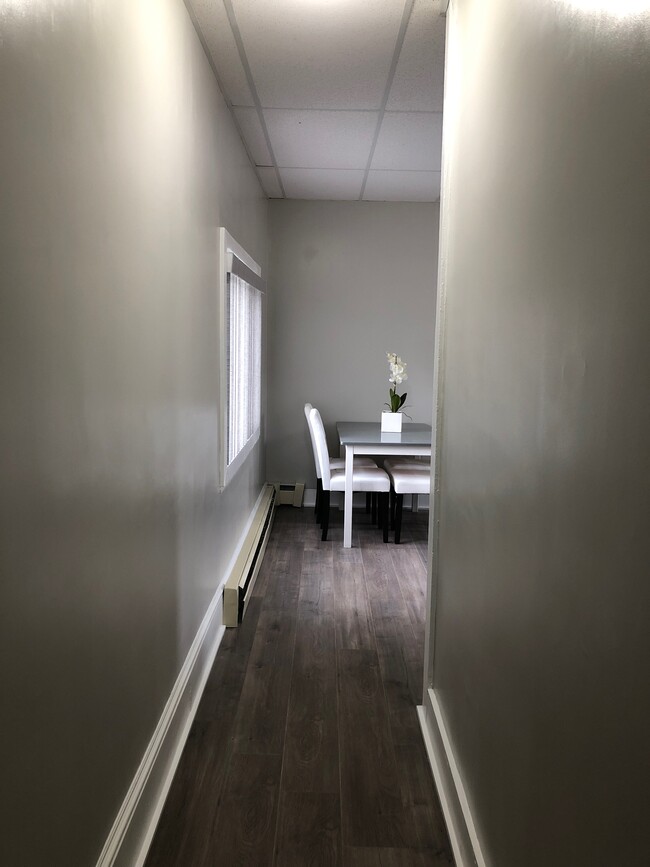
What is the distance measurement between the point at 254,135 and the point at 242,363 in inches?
50.2

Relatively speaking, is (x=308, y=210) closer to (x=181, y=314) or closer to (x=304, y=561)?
(x=304, y=561)

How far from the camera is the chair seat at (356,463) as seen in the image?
5.30 metres

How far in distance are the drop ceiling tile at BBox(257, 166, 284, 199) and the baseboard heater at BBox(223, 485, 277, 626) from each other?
2.31 metres

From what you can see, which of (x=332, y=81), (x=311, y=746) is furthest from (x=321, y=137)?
(x=311, y=746)

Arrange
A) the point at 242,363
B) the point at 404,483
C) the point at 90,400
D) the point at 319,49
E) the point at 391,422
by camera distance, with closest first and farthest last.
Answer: the point at 90,400 < the point at 319,49 < the point at 242,363 < the point at 404,483 < the point at 391,422

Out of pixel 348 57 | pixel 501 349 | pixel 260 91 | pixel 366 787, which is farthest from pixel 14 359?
pixel 260 91

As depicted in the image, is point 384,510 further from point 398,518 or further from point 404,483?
point 404,483

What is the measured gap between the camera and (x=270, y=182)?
5.15 m

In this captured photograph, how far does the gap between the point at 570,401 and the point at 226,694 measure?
83.1 inches

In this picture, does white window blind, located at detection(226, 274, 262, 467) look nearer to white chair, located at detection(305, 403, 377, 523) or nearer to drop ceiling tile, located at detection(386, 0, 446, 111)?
white chair, located at detection(305, 403, 377, 523)

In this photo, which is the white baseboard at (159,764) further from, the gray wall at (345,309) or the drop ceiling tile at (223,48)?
the gray wall at (345,309)

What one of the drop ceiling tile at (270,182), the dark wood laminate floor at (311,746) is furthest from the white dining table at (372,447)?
the drop ceiling tile at (270,182)

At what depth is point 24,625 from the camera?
117 cm

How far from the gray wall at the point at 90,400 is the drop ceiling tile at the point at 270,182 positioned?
227cm
